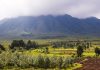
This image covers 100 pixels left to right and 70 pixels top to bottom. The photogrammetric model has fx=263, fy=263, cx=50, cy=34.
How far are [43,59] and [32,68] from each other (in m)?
8.75

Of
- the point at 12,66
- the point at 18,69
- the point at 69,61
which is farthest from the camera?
the point at 69,61

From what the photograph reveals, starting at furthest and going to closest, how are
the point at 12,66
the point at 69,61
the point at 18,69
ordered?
the point at 69,61
the point at 12,66
the point at 18,69

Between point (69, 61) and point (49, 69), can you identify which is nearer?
point (49, 69)

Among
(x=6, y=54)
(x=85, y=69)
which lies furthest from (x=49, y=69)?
(x=6, y=54)

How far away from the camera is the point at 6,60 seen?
5182 inches

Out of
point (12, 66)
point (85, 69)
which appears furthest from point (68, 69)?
point (12, 66)

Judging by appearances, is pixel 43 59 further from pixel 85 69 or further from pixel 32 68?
pixel 85 69

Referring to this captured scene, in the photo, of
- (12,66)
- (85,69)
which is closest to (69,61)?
(85,69)

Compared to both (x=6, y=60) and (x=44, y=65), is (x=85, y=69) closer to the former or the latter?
(x=44, y=65)

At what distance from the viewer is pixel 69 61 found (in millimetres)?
142625

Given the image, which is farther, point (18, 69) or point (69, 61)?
point (69, 61)

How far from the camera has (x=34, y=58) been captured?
135 m

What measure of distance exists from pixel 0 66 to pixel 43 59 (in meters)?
21.5

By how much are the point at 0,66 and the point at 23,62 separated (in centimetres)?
1139
